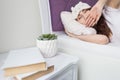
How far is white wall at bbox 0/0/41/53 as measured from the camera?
0.94 meters

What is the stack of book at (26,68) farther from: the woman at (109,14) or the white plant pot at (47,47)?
the woman at (109,14)

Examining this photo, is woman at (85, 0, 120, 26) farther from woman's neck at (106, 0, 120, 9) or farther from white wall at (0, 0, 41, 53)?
white wall at (0, 0, 41, 53)

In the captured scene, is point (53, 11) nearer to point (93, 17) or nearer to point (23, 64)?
point (93, 17)

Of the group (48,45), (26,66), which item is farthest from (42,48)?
(26,66)

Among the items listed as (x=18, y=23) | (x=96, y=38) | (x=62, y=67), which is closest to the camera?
(x=62, y=67)

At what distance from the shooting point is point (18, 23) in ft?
3.26

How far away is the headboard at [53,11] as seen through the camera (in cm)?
102

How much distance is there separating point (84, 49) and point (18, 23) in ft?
1.26

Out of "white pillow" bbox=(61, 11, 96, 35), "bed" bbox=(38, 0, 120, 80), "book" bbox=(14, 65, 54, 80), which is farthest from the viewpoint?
"white pillow" bbox=(61, 11, 96, 35)

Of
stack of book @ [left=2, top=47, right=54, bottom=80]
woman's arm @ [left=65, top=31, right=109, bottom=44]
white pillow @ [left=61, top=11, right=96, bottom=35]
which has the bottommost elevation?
stack of book @ [left=2, top=47, right=54, bottom=80]

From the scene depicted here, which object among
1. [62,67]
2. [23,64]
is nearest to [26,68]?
[23,64]

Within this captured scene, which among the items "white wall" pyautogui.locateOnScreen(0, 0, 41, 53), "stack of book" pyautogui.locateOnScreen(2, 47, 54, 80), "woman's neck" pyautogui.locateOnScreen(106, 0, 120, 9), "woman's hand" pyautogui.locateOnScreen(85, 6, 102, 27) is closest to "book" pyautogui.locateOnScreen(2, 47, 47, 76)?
"stack of book" pyautogui.locateOnScreen(2, 47, 54, 80)

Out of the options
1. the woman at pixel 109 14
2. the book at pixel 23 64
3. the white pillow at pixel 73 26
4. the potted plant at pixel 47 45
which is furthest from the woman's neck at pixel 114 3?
the book at pixel 23 64

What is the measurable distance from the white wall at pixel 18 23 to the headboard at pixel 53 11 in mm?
46
